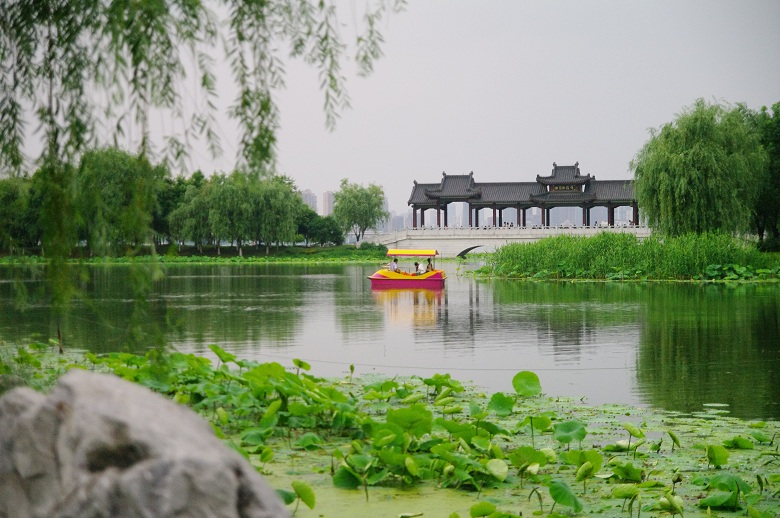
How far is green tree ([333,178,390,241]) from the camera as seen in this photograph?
57750 millimetres

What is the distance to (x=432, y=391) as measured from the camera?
6.17 meters

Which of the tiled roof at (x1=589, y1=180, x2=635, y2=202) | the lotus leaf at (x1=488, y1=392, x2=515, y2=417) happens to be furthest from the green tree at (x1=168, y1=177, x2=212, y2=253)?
the lotus leaf at (x1=488, y1=392, x2=515, y2=417)

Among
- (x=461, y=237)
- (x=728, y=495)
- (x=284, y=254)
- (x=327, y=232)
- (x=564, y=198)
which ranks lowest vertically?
(x=728, y=495)

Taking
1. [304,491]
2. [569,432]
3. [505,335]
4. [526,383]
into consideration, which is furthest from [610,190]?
[304,491]

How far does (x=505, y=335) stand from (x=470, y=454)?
266 inches

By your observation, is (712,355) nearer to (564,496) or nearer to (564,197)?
(564,496)

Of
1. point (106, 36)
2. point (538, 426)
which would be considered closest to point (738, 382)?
point (538, 426)

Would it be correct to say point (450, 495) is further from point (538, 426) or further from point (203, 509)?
point (203, 509)

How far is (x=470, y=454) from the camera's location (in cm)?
396

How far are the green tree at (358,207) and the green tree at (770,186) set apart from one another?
2921 cm

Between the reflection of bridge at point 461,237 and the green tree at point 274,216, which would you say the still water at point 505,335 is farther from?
the reflection of bridge at point 461,237

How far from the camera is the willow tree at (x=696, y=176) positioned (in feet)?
80.0

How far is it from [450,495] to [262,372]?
1.68 meters

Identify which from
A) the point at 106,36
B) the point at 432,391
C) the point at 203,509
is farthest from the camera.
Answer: the point at 432,391
